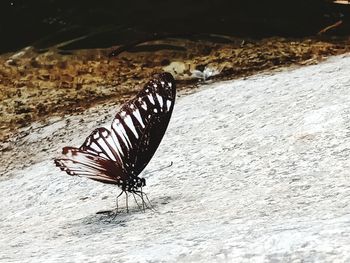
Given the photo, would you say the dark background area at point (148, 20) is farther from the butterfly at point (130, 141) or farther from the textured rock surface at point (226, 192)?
the butterfly at point (130, 141)

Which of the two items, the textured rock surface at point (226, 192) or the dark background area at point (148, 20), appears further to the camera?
the dark background area at point (148, 20)

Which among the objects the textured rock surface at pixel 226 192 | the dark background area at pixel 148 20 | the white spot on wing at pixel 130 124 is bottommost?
the textured rock surface at pixel 226 192

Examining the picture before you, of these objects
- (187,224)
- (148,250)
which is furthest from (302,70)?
(148,250)

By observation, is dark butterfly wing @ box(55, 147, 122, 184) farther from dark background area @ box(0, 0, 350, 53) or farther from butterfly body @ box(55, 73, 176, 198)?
dark background area @ box(0, 0, 350, 53)

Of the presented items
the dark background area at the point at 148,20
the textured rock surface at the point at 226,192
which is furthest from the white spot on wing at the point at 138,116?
the dark background area at the point at 148,20

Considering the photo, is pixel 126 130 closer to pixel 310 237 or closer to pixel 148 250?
pixel 148 250

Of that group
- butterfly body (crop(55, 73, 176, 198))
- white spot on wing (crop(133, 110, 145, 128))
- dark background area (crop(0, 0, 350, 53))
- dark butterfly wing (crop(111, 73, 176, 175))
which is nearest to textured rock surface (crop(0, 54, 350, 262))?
butterfly body (crop(55, 73, 176, 198))

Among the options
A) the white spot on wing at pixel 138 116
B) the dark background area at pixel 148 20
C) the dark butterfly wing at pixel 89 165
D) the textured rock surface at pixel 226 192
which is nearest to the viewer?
the textured rock surface at pixel 226 192

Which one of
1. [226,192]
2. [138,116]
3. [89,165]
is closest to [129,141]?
[138,116]
